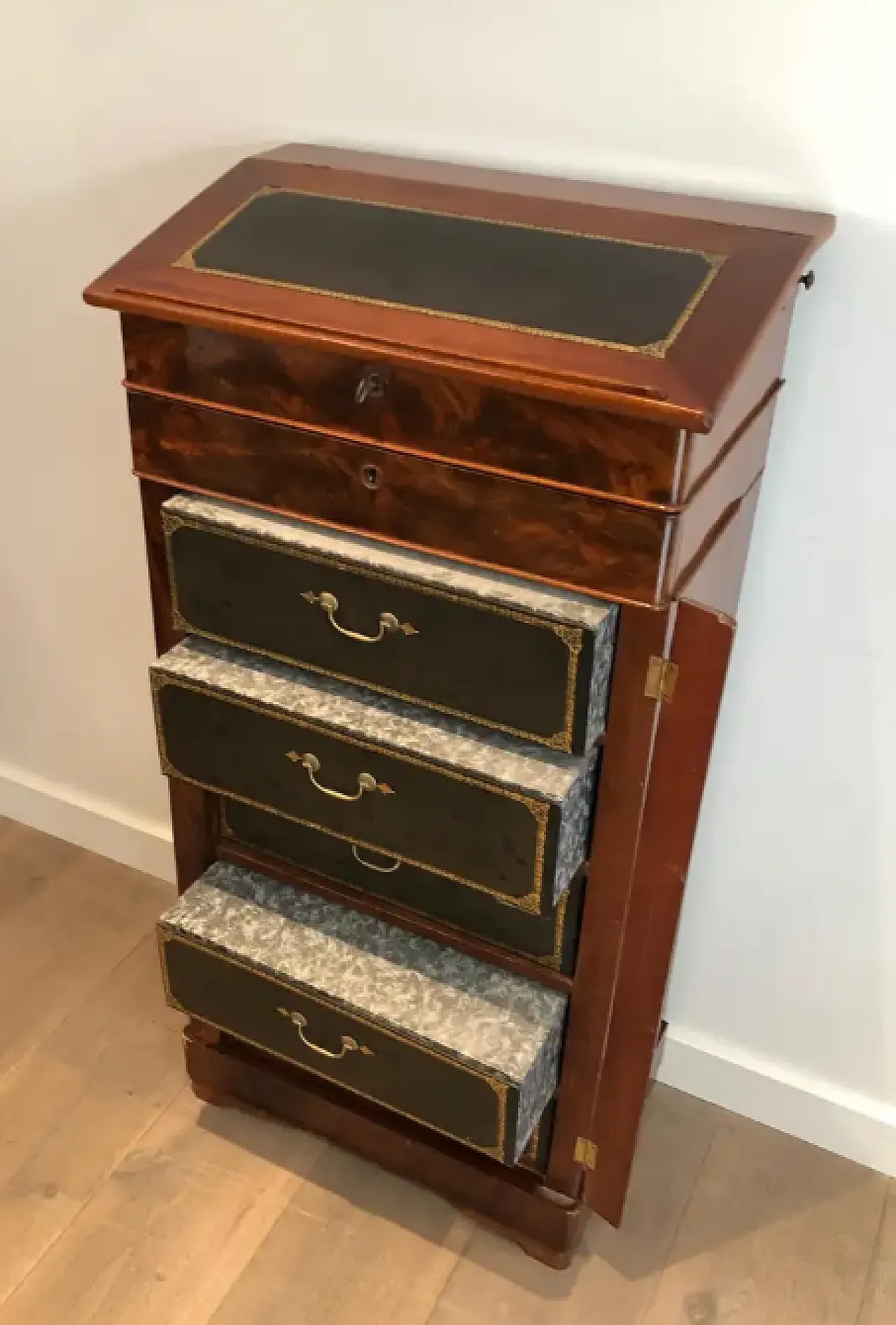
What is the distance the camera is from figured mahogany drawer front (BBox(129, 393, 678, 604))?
3.05 feet

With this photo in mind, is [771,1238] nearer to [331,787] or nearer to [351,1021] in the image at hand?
[351,1021]

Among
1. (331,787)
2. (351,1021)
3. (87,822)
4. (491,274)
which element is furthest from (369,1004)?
(87,822)

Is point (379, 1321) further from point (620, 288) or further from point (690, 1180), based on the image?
point (620, 288)

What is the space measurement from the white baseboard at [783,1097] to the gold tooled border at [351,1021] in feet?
1.37

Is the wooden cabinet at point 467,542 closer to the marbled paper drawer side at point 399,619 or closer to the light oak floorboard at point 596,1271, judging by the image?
the marbled paper drawer side at point 399,619

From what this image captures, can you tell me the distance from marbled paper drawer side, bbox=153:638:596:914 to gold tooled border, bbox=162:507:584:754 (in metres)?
0.02

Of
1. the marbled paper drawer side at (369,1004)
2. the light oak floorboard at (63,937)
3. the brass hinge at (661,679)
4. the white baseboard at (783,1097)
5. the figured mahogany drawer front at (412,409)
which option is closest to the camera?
the figured mahogany drawer front at (412,409)

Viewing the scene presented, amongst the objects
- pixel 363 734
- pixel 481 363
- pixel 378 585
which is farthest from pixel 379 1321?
pixel 481 363

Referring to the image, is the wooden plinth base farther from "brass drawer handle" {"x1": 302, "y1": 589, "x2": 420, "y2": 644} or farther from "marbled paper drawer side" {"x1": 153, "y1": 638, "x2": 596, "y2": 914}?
"brass drawer handle" {"x1": 302, "y1": 589, "x2": 420, "y2": 644}

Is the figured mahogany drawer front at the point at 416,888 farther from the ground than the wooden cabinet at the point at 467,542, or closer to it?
closer to it

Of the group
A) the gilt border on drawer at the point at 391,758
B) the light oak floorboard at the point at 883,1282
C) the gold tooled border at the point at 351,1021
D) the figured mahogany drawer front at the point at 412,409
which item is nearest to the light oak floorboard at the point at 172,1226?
the gold tooled border at the point at 351,1021

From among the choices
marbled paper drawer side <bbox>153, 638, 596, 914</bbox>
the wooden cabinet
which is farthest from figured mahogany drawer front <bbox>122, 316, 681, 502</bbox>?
marbled paper drawer side <bbox>153, 638, 596, 914</bbox>

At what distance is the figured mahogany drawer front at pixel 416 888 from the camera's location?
1182mm

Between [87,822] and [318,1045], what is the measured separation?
0.85 metres
